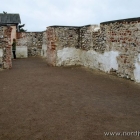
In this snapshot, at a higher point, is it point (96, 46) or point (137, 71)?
point (96, 46)

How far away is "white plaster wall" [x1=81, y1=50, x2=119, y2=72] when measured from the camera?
878 cm

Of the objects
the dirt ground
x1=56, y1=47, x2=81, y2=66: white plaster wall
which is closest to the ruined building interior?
x1=56, y1=47, x2=81, y2=66: white plaster wall

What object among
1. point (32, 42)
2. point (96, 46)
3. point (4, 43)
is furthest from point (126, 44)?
point (32, 42)

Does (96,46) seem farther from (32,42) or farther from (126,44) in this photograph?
(32,42)

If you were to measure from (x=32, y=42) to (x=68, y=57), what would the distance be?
8602 mm

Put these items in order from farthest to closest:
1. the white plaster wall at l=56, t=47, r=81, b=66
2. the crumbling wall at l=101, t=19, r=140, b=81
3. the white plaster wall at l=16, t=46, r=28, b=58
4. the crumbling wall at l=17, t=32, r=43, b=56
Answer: the crumbling wall at l=17, t=32, r=43, b=56, the white plaster wall at l=16, t=46, r=28, b=58, the white plaster wall at l=56, t=47, r=81, b=66, the crumbling wall at l=101, t=19, r=140, b=81

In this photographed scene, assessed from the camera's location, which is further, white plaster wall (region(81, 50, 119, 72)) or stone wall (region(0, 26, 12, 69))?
stone wall (region(0, 26, 12, 69))

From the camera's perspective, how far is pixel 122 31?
8156 millimetres

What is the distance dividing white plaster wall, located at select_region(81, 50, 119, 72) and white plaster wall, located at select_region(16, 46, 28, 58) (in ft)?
26.3

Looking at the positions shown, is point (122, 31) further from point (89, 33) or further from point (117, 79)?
point (89, 33)

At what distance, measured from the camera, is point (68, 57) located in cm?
1184

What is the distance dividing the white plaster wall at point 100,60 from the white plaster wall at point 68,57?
1.36 feet

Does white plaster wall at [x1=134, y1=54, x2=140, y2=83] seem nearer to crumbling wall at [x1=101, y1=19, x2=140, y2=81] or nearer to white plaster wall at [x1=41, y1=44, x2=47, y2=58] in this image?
crumbling wall at [x1=101, y1=19, x2=140, y2=81]

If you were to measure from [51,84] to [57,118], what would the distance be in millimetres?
3257
